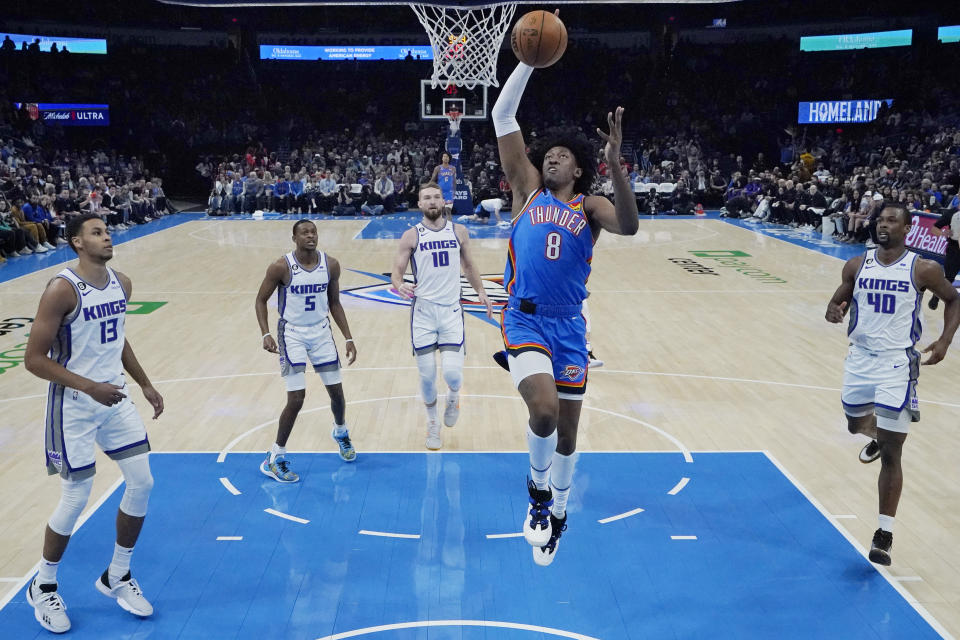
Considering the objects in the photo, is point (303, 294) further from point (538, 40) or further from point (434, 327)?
point (538, 40)

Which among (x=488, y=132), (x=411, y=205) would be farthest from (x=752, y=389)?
(x=488, y=132)

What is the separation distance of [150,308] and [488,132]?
2252cm

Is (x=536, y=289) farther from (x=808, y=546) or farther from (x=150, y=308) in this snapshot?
(x=150, y=308)

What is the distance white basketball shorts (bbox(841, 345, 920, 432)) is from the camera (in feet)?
16.6

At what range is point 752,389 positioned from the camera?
28.4ft

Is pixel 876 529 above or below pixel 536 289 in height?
Result: below

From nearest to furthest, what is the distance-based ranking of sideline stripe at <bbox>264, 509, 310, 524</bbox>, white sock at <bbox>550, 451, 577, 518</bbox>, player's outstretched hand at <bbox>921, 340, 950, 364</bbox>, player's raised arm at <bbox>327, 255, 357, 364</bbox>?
white sock at <bbox>550, 451, 577, 518</bbox>, player's outstretched hand at <bbox>921, 340, 950, 364</bbox>, sideline stripe at <bbox>264, 509, 310, 524</bbox>, player's raised arm at <bbox>327, 255, 357, 364</bbox>

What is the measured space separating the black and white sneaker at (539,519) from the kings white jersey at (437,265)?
2.86 m

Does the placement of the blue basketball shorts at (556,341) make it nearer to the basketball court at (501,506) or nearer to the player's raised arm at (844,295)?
the basketball court at (501,506)

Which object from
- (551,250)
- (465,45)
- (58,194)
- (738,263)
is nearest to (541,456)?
(551,250)

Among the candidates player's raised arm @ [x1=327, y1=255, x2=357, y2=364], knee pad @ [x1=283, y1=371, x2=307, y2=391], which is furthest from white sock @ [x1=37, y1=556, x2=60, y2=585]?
player's raised arm @ [x1=327, y1=255, x2=357, y2=364]

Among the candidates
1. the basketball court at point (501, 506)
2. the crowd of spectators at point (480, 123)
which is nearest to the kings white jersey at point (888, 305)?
the basketball court at point (501, 506)

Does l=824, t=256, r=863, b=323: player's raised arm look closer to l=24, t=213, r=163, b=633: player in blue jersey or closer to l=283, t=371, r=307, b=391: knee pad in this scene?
l=283, t=371, r=307, b=391: knee pad

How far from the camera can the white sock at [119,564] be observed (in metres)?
4.50
